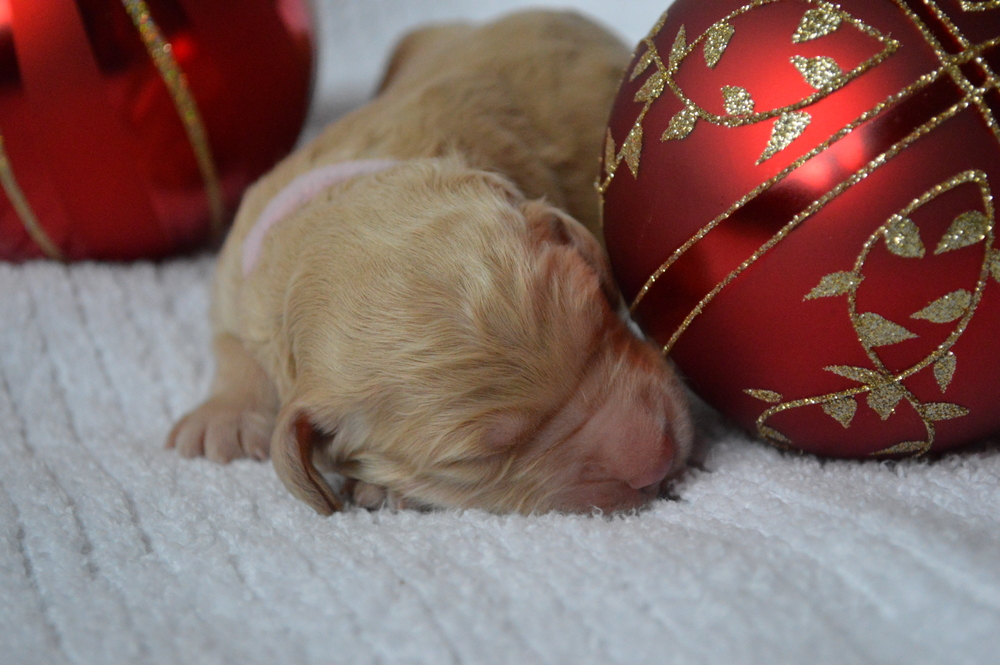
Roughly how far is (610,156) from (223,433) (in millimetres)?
995

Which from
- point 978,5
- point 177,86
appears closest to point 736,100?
point 978,5

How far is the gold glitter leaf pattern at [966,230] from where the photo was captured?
3.85ft

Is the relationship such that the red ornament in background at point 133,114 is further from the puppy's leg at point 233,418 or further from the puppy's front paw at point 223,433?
the puppy's front paw at point 223,433

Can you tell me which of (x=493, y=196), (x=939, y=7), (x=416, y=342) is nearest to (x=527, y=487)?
(x=416, y=342)

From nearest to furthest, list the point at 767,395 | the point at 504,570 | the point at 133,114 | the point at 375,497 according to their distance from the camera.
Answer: the point at 504,570 → the point at 767,395 → the point at 375,497 → the point at 133,114

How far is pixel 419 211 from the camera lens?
1.58m

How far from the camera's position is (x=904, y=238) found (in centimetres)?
119

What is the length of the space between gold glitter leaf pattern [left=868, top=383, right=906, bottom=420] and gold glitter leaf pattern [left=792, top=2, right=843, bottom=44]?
514 millimetres

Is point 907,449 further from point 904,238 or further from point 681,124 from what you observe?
point 681,124

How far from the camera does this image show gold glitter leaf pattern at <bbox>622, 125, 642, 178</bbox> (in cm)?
146

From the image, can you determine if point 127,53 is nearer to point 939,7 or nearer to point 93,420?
point 93,420

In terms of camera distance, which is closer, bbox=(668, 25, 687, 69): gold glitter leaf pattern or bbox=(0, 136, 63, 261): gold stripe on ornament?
bbox=(668, 25, 687, 69): gold glitter leaf pattern

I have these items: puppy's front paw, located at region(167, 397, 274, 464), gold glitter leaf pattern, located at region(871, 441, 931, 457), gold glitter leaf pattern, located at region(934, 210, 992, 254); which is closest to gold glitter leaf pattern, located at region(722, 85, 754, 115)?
gold glitter leaf pattern, located at region(934, 210, 992, 254)

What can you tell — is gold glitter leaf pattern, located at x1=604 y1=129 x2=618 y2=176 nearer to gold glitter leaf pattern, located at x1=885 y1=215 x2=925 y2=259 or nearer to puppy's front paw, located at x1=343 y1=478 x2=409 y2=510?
gold glitter leaf pattern, located at x1=885 y1=215 x2=925 y2=259
